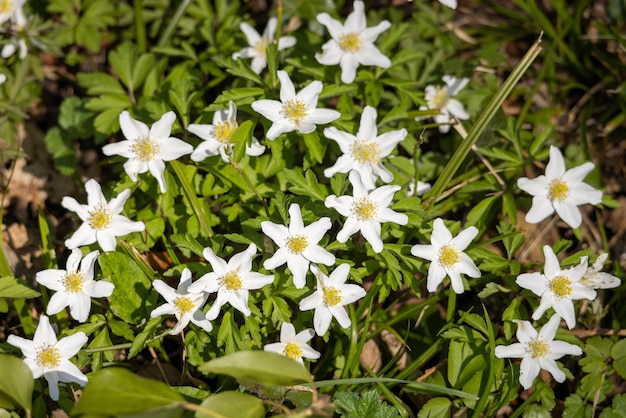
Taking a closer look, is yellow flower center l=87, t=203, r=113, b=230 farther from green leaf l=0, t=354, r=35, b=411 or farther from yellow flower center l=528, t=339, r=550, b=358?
yellow flower center l=528, t=339, r=550, b=358

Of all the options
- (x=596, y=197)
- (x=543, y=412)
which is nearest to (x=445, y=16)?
(x=596, y=197)

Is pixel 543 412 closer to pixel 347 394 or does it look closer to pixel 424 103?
pixel 347 394

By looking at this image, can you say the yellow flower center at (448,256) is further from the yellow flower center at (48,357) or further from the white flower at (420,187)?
the yellow flower center at (48,357)

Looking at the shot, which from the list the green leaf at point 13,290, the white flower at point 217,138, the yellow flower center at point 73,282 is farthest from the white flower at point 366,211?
the green leaf at point 13,290

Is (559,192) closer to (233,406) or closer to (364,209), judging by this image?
(364,209)

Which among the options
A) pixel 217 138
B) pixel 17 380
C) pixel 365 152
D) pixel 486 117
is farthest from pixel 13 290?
pixel 486 117

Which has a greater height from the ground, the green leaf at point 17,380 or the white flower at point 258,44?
the white flower at point 258,44

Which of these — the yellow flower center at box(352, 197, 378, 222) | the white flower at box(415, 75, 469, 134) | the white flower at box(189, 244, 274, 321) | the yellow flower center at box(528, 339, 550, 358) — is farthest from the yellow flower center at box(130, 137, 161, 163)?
the yellow flower center at box(528, 339, 550, 358)
